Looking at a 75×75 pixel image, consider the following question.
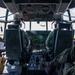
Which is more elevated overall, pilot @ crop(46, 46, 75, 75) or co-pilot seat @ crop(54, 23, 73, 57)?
co-pilot seat @ crop(54, 23, 73, 57)

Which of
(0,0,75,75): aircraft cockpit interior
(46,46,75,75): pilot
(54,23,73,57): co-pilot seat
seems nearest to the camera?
(46,46,75,75): pilot

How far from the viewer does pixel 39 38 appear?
789 centimetres

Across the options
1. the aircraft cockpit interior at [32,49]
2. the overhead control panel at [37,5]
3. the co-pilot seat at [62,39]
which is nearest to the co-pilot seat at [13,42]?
the aircraft cockpit interior at [32,49]

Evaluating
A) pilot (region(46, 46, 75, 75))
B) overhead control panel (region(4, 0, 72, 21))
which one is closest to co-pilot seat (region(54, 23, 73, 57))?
overhead control panel (region(4, 0, 72, 21))

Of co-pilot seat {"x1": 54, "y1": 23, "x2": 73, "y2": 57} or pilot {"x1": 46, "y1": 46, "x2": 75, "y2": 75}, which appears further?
co-pilot seat {"x1": 54, "y1": 23, "x2": 73, "y2": 57}

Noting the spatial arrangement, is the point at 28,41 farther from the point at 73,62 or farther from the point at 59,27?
the point at 73,62

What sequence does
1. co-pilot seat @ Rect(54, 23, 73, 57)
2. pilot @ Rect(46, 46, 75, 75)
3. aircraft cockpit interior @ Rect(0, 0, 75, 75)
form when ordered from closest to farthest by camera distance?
1. pilot @ Rect(46, 46, 75, 75)
2. aircraft cockpit interior @ Rect(0, 0, 75, 75)
3. co-pilot seat @ Rect(54, 23, 73, 57)

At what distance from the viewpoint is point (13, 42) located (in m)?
5.91

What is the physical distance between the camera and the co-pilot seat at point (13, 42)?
582cm

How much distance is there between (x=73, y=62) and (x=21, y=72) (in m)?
1.28

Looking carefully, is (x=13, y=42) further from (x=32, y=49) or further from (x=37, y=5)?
(x=32, y=49)

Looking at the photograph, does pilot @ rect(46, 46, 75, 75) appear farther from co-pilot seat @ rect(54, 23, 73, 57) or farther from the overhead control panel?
co-pilot seat @ rect(54, 23, 73, 57)

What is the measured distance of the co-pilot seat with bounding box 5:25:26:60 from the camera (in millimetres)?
5820

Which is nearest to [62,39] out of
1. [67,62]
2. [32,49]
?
[67,62]
